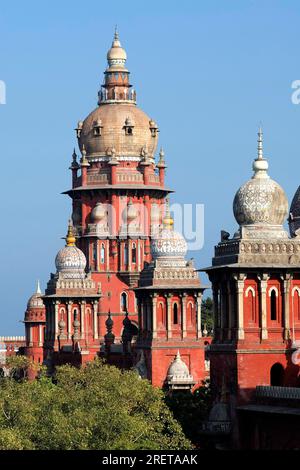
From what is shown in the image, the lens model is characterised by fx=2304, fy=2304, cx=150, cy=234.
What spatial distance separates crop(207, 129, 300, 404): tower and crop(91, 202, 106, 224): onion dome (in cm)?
5132

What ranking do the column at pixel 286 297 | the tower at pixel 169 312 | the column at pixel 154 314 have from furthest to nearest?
the column at pixel 154 314 → the tower at pixel 169 312 → the column at pixel 286 297

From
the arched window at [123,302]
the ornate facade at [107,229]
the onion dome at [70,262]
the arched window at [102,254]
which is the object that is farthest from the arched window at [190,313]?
the arched window at [102,254]

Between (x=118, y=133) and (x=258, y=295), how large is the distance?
54.9m

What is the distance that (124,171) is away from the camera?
13050cm

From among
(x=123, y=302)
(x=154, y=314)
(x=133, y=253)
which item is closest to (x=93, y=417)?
(x=154, y=314)

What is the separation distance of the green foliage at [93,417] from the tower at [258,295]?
3375 mm

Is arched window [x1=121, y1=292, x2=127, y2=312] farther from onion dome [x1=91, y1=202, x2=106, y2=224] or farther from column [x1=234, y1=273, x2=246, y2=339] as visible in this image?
column [x1=234, y1=273, x2=246, y2=339]

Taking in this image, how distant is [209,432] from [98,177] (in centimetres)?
5540

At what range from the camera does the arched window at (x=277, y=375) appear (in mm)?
76312

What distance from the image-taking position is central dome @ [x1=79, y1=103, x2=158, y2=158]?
130750 millimetres

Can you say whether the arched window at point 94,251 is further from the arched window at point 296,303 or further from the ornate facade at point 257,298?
the arched window at point 296,303

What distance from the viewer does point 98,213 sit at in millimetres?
129000
